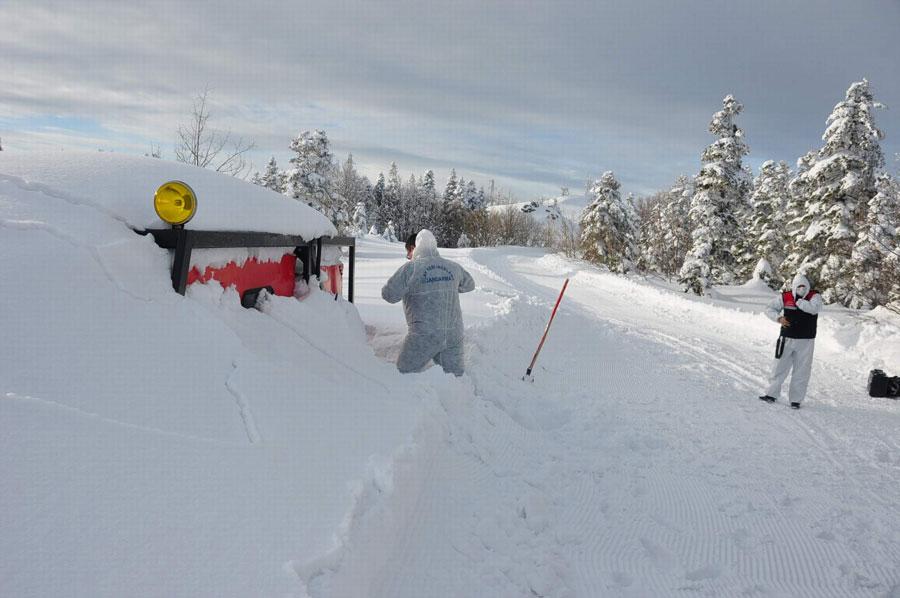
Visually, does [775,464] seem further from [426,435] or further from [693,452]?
[426,435]

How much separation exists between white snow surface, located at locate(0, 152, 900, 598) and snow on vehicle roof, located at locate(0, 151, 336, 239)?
0.05 metres

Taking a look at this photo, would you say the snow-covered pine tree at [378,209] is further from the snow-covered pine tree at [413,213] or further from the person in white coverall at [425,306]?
the person in white coverall at [425,306]

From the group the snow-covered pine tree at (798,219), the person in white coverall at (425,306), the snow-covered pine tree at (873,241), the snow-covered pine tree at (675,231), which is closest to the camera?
the person in white coverall at (425,306)

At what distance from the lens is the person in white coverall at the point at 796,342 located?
638cm

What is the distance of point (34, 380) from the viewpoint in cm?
167

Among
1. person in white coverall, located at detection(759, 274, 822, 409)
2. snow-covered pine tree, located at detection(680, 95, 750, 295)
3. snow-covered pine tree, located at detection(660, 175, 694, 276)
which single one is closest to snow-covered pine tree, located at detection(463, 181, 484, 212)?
snow-covered pine tree, located at detection(660, 175, 694, 276)

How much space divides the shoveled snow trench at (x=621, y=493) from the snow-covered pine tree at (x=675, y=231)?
35204mm

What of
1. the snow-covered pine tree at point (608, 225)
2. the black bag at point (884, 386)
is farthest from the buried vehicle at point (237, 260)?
the snow-covered pine tree at point (608, 225)

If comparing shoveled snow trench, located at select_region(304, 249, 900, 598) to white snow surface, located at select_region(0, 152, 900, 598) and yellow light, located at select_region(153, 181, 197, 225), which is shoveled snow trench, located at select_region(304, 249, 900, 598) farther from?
yellow light, located at select_region(153, 181, 197, 225)

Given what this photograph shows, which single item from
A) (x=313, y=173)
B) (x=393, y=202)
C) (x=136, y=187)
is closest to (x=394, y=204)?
(x=393, y=202)

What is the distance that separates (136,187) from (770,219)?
40474mm

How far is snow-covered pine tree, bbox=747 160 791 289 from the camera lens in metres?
34.1

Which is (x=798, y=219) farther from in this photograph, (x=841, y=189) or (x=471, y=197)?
(x=471, y=197)

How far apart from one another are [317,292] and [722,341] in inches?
368
